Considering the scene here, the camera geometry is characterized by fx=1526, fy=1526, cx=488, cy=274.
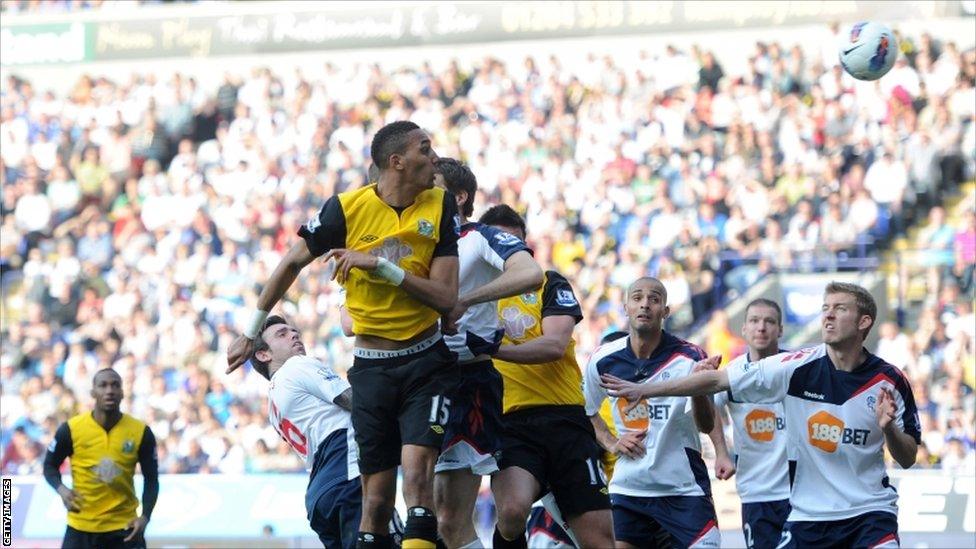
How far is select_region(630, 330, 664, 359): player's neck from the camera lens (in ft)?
32.6

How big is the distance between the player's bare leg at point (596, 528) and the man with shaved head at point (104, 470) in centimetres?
519

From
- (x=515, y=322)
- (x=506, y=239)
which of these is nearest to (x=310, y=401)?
(x=515, y=322)

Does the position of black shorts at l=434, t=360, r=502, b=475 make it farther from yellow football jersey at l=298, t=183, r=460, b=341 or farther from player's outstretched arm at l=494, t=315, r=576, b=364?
yellow football jersey at l=298, t=183, r=460, b=341

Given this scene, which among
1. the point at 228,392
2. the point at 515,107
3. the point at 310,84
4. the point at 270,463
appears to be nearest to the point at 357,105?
the point at 310,84

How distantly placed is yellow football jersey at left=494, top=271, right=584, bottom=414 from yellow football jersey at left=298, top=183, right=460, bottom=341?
148 cm

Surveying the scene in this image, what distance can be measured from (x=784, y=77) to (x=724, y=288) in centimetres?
375

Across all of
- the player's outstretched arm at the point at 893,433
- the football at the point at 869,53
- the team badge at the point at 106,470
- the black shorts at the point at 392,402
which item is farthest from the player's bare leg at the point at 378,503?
the football at the point at 869,53

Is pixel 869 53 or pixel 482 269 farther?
pixel 869 53

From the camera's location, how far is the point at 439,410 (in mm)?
7512

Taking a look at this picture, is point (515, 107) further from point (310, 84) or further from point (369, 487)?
point (369, 487)

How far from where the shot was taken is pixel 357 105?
25.8 m

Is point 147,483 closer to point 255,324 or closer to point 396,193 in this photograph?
point 255,324

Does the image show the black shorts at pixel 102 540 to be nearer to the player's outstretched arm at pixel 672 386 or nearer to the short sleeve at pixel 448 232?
the player's outstretched arm at pixel 672 386

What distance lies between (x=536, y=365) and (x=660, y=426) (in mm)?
1238
